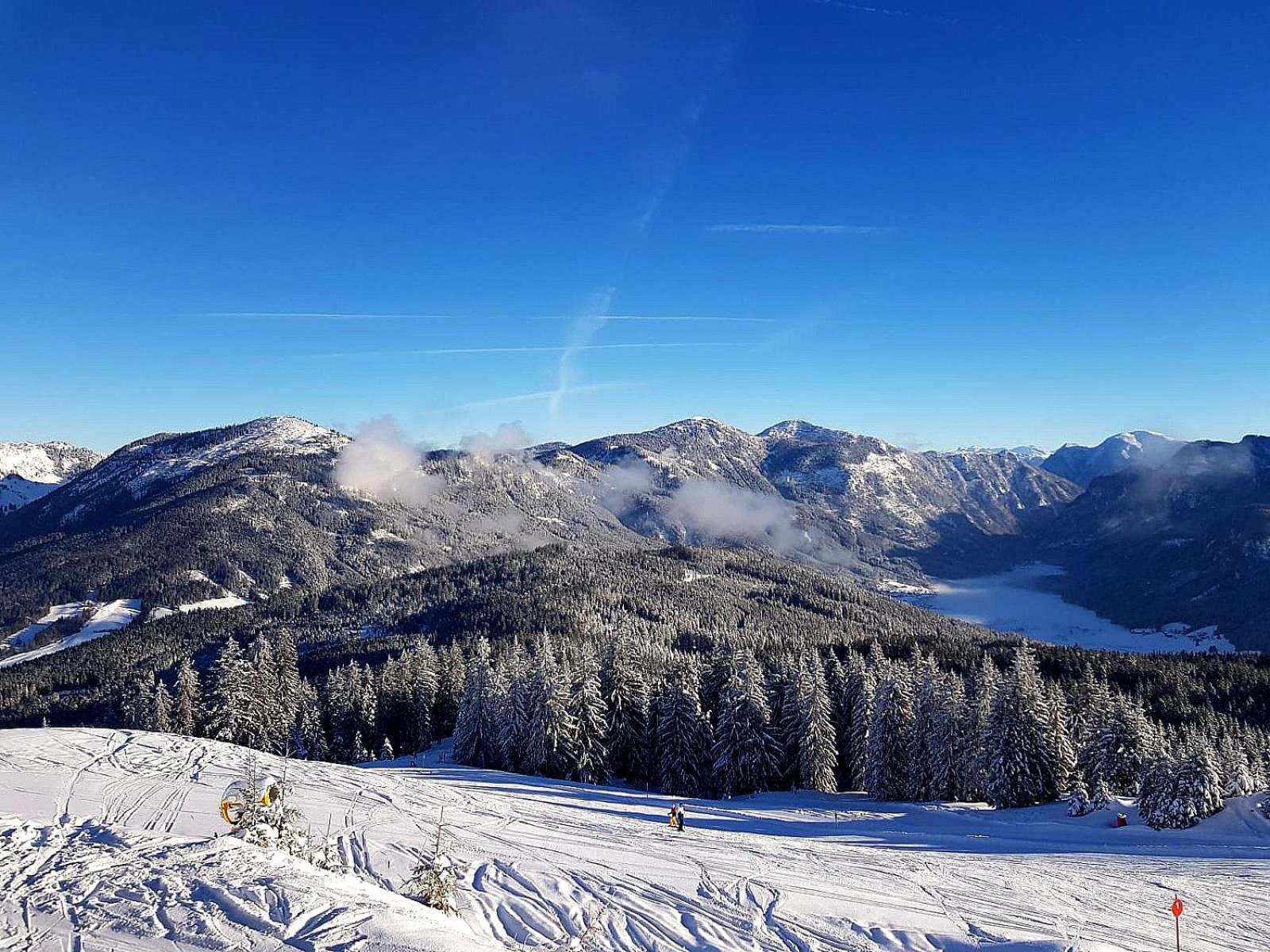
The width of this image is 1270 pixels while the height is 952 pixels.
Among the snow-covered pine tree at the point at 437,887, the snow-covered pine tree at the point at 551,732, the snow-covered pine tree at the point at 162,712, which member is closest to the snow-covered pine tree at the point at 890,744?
the snow-covered pine tree at the point at 551,732

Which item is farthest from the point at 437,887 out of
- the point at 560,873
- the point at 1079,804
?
the point at 1079,804

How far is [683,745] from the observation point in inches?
2319

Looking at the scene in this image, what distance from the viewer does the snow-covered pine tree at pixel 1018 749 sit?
45.9 metres

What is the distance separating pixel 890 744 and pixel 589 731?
24681 millimetres

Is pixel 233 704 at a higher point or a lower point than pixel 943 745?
lower

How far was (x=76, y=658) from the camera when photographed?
187m

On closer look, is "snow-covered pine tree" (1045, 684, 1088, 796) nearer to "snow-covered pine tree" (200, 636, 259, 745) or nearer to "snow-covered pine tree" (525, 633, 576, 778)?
"snow-covered pine tree" (525, 633, 576, 778)

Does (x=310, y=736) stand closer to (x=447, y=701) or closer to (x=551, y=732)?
(x=447, y=701)

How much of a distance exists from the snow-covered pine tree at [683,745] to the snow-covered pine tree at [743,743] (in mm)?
1427

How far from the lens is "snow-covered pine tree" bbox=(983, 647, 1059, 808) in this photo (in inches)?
1806

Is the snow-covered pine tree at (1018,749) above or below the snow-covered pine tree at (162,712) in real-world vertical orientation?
above

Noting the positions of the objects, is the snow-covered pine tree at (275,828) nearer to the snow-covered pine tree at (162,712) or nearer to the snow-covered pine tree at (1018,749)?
the snow-covered pine tree at (1018,749)

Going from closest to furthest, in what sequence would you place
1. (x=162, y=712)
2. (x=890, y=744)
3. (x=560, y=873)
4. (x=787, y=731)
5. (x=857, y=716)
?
(x=560, y=873), (x=890, y=744), (x=787, y=731), (x=857, y=716), (x=162, y=712)

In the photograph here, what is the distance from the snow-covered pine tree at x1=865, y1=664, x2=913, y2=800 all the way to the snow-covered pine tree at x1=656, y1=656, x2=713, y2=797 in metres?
13.7
